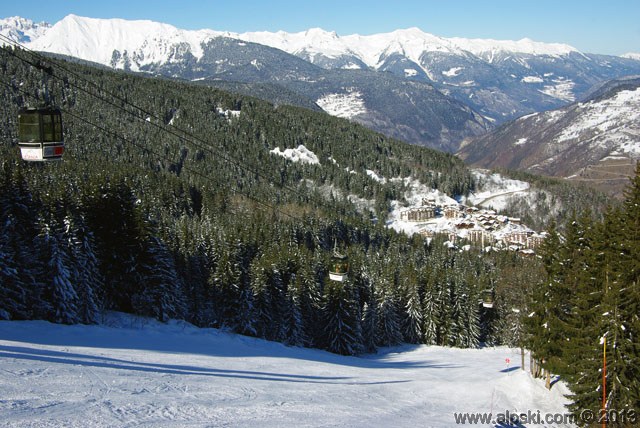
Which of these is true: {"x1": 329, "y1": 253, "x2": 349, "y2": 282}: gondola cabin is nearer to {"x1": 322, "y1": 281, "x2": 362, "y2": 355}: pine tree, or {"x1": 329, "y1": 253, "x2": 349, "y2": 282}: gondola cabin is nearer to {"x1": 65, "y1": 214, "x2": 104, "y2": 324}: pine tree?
{"x1": 322, "y1": 281, "x2": 362, "y2": 355}: pine tree

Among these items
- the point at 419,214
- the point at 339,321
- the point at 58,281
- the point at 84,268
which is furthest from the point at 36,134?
the point at 419,214

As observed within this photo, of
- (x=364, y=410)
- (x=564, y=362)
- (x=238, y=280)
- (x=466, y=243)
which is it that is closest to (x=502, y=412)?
(x=564, y=362)

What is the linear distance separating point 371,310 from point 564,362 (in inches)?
1293

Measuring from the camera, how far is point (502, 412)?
29891mm

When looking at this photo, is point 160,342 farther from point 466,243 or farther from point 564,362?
point 466,243

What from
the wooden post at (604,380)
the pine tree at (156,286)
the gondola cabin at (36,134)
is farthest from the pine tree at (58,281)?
the wooden post at (604,380)

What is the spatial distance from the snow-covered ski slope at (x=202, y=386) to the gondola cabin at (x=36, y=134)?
368 inches

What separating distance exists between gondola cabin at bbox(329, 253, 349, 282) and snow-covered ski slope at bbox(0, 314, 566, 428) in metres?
6.86

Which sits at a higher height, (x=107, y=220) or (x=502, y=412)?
(x=107, y=220)

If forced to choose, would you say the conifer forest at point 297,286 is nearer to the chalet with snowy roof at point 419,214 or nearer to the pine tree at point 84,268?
the pine tree at point 84,268

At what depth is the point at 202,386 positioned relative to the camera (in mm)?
22031

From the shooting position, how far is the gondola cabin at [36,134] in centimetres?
2320

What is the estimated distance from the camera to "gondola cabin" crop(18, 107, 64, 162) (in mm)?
23203

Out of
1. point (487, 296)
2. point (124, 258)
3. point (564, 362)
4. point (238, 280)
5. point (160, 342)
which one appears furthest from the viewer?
point (487, 296)
